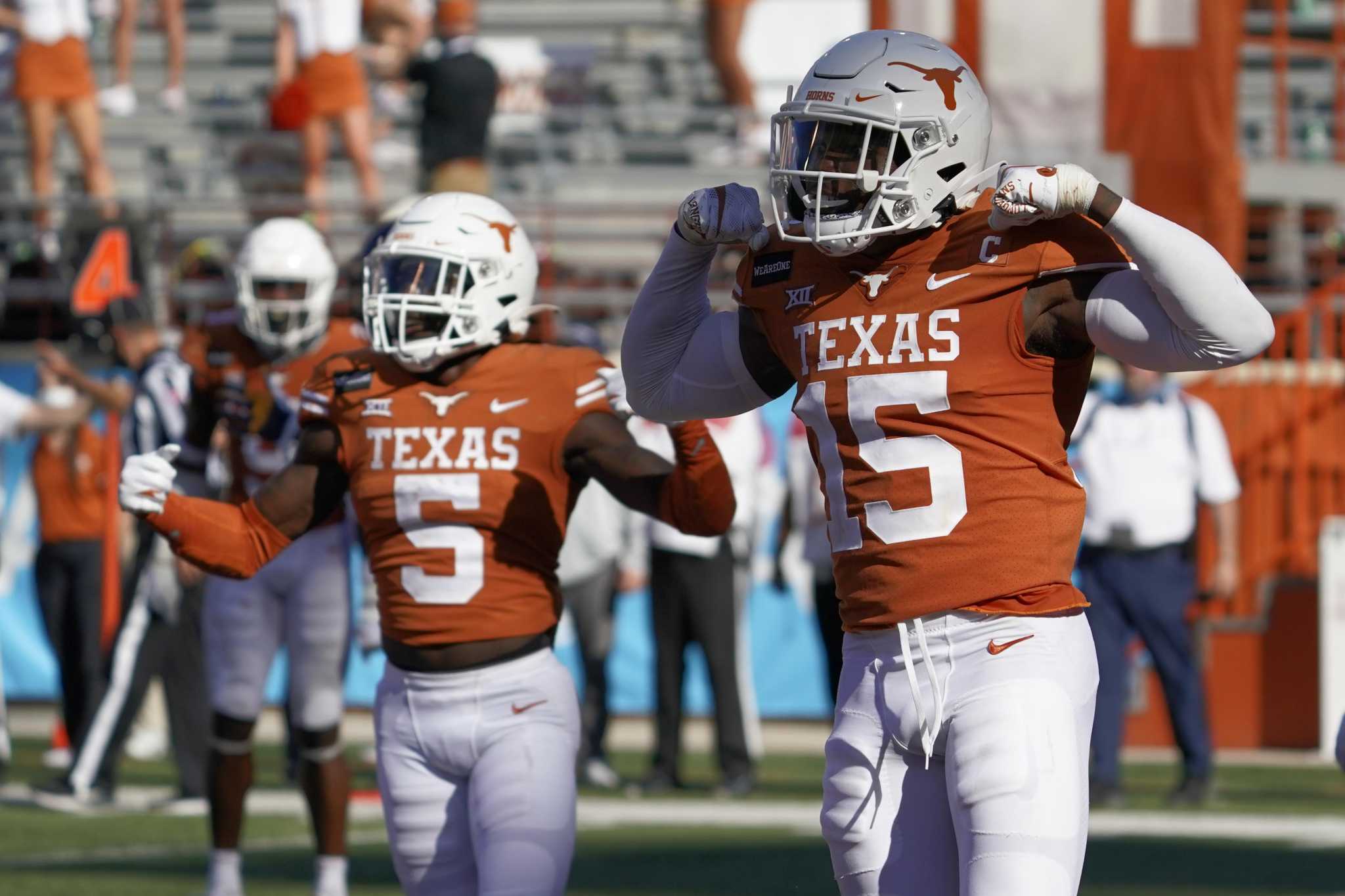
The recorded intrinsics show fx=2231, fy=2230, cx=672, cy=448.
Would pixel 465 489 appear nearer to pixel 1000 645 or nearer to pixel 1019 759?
pixel 1000 645

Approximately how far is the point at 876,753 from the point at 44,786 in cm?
685

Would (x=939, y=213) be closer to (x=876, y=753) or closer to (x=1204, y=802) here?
(x=876, y=753)

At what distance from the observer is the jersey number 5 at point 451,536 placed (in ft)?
15.5

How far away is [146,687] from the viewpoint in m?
9.44

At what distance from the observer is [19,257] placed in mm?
13945

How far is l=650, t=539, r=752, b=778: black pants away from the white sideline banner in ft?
11.2

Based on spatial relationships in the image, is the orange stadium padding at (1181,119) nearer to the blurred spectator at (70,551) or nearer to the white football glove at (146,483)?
the blurred spectator at (70,551)

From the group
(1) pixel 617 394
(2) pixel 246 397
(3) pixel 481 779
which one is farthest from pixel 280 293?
(3) pixel 481 779

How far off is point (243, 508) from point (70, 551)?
6.14 metres

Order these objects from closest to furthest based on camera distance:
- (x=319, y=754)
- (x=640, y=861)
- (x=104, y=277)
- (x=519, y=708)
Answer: (x=519, y=708), (x=319, y=754), (x=640, y=861), (x=104, y=277)

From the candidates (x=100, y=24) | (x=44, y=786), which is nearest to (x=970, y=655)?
(x=44, y=786)

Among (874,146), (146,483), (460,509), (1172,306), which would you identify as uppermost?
(874,146)

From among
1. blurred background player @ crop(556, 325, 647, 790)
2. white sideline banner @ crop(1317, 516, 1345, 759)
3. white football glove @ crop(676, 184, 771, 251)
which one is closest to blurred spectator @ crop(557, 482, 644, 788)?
blurred background player @ crop(556, 325, 647, 790)

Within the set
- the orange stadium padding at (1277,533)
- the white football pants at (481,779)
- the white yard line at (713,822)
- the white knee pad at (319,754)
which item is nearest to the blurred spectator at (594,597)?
the white yard line at (713,822)
